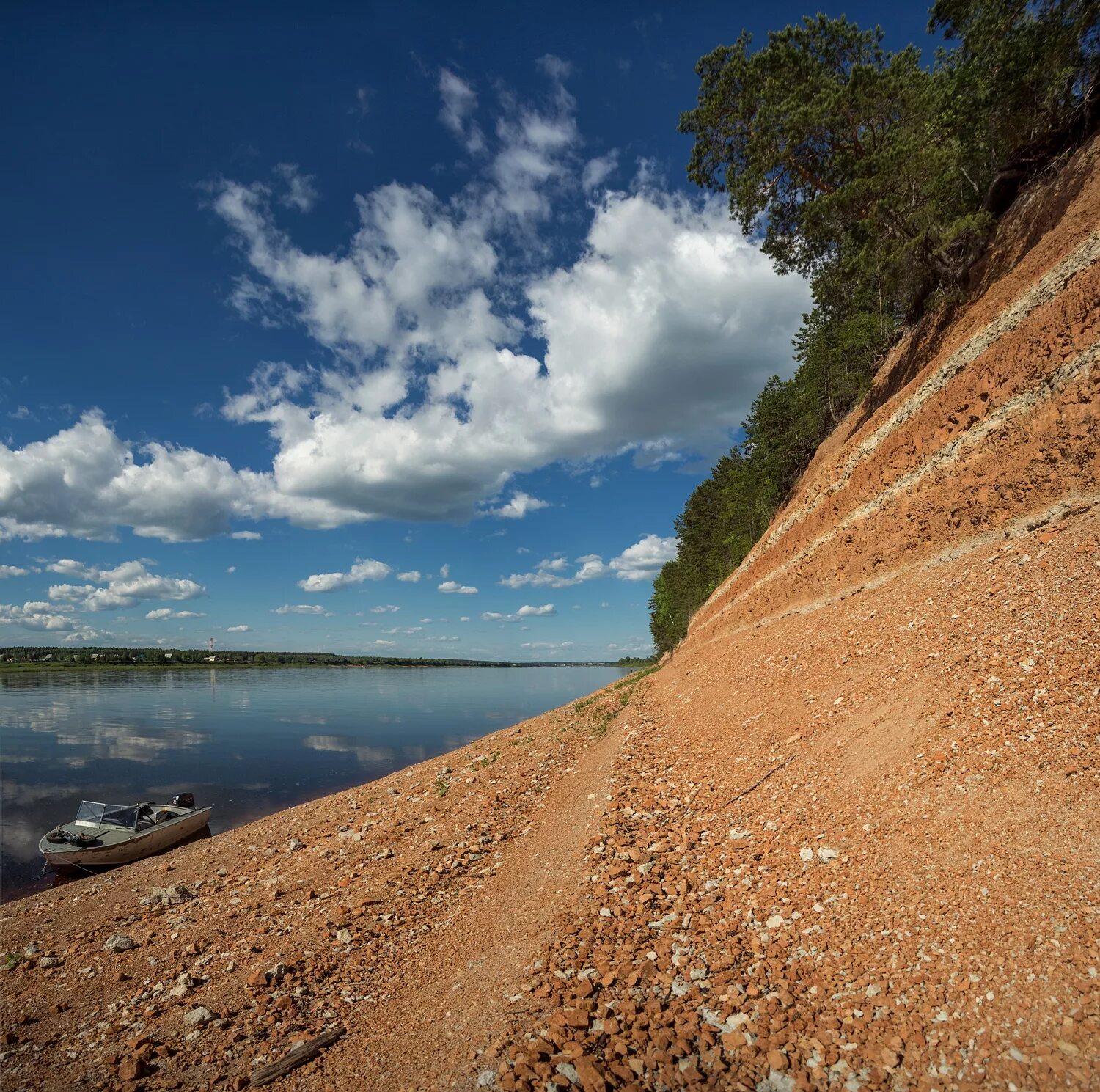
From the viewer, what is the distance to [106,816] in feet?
63.0

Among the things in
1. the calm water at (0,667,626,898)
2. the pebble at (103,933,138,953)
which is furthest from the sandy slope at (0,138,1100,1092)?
the calm water at (0,667,626,898)

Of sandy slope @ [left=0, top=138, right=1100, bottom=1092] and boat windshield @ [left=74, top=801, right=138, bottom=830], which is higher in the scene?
sandy slope @ [left=0, top=138, right=1100, bottom=1092]

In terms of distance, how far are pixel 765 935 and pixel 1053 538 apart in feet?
31.7

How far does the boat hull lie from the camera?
17.3 meters

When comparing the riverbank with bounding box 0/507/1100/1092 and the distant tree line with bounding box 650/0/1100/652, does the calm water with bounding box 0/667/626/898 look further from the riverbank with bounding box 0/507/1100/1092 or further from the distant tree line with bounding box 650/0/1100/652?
the distant tree line with bounding box 650/0/1100/652

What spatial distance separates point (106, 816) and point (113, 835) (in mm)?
1085

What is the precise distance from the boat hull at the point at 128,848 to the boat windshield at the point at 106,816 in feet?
2.59

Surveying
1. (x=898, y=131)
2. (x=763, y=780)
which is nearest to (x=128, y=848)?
(x=763, y=780)

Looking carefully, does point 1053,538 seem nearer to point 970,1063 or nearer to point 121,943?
point 970,1063

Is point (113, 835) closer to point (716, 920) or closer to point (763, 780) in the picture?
point (763, 780)

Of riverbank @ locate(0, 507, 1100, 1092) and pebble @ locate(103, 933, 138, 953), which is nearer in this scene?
riverbank @ locate(0, 507, 1100, 1092)

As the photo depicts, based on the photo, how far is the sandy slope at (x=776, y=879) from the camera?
421 centimetres

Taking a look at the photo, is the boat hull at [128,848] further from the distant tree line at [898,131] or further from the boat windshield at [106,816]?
the distant tree line at [898,131]

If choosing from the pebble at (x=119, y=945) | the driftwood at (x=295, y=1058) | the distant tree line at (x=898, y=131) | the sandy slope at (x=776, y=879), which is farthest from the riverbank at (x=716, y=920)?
the distant tree line at (x=898, y=131)
